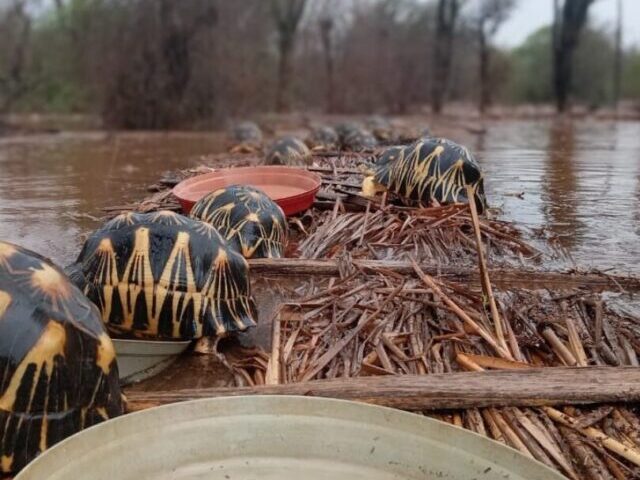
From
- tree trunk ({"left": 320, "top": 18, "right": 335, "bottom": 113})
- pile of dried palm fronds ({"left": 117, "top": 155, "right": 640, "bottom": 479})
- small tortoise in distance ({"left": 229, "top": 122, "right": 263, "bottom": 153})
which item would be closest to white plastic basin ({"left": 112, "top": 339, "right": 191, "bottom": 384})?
pile of dried palm fronds ({"left": 117, "top": 155, "right": 640, "bottom": 479})

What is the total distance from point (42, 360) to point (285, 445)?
0.80m

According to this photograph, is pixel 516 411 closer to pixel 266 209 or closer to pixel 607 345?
pixel 607 345

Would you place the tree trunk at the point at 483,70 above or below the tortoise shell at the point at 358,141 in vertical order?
above

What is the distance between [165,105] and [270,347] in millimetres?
16055

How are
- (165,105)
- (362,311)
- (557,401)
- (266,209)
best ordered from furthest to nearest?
(165,105) < (266,209) < (362,311) < (557,401)

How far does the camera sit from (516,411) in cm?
243

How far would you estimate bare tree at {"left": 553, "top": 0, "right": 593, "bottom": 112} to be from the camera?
91.9 ft

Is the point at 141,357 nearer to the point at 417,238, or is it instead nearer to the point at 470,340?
the point at 470,340

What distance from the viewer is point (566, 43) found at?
94.8 ft

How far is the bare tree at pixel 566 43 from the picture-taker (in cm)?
2802

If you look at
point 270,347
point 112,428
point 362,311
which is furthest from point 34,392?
point 362,311

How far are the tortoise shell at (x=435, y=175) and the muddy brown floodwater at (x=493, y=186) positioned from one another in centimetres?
41

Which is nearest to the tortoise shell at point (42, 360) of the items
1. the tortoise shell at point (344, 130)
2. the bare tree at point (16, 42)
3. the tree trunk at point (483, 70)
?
the tortoise shell at point (344, 130)

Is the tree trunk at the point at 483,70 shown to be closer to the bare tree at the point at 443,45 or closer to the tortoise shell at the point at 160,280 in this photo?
the bare tree at the point at 443,45
